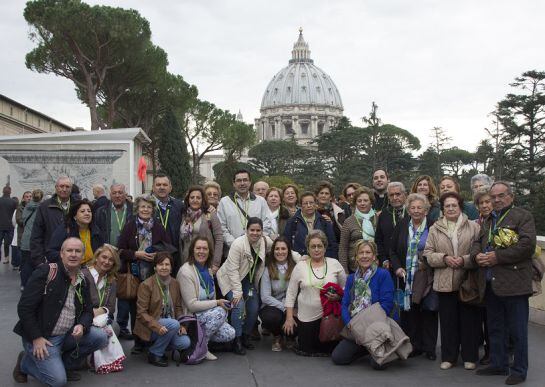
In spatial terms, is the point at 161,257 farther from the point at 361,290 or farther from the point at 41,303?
the point at 361,290

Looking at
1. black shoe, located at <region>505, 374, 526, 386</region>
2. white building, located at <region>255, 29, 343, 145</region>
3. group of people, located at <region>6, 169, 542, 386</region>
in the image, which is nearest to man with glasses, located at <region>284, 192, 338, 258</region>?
group of people, located at <region>6, 169, 542, 386</region>

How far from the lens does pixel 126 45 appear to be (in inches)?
1205

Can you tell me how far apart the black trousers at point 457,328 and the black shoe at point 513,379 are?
19.9 inches

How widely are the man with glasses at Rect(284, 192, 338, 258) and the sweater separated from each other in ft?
2.14

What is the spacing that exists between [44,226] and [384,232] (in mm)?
3332

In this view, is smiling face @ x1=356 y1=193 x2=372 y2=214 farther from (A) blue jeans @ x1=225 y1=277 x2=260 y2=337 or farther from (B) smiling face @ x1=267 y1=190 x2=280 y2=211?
(A) blue jeans @ x1=225 y1=277 x2=260 y2=337

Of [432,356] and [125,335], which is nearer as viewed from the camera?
[432,356]

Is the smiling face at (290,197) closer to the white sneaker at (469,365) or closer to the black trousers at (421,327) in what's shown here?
the black trousers at (421,327)

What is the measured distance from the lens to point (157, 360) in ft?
17.6

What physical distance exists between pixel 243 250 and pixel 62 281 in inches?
72.8

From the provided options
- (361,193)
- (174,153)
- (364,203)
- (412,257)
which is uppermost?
(174,153)

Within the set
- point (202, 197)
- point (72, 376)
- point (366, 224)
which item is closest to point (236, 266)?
point (202, 197)

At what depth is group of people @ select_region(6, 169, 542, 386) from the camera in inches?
191

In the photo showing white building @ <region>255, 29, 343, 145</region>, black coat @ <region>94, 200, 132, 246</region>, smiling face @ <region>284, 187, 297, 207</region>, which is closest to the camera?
black coat @ <region>94, 200, 132, 246</region>
